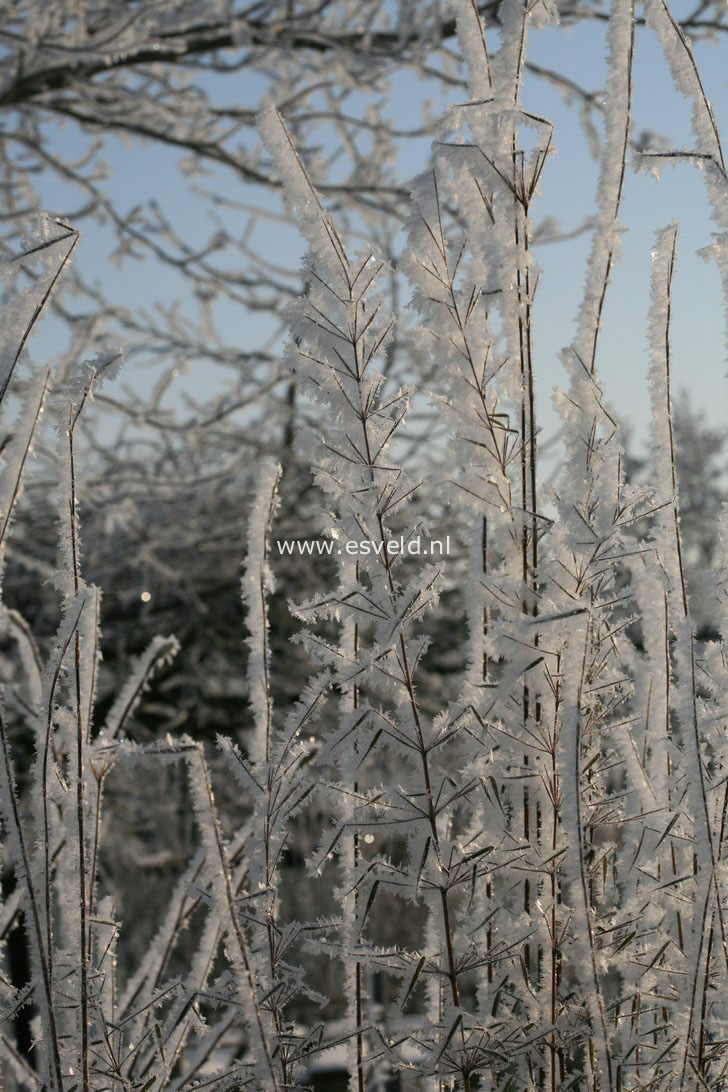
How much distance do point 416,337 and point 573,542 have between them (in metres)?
0.19

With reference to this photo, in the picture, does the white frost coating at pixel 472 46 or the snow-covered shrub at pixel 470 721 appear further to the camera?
the white frost coating at pixel 472 46

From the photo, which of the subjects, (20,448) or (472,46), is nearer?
(20,448)

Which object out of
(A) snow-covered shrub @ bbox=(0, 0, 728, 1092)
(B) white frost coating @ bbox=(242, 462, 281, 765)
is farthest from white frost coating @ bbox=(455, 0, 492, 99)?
(B) white frost coating @ bbox=(242, 462, 281, 765)

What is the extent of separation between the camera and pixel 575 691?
0.60 m

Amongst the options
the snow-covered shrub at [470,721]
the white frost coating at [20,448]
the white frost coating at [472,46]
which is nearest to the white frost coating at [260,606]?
the snow-covered shrub at [470,721]

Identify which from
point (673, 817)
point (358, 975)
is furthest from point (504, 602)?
point (358, 975)

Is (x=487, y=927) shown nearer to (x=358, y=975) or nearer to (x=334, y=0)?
(x=358, y=975)

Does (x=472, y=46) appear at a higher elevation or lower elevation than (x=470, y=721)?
higher

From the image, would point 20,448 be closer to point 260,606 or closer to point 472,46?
point 260,606

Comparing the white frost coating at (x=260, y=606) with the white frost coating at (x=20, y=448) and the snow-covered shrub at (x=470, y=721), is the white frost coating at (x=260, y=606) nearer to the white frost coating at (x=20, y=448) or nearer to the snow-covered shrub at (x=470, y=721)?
the snow-covered shrub at (x=470, y=721)

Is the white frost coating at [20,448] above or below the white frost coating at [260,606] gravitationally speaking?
above

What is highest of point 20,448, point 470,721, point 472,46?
point 472,46

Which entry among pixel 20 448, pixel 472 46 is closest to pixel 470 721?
pixel 20 448

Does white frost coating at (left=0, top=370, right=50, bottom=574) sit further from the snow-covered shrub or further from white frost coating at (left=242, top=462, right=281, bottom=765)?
white frost coating at (left=242, top=462, right=281, bottom=765)
